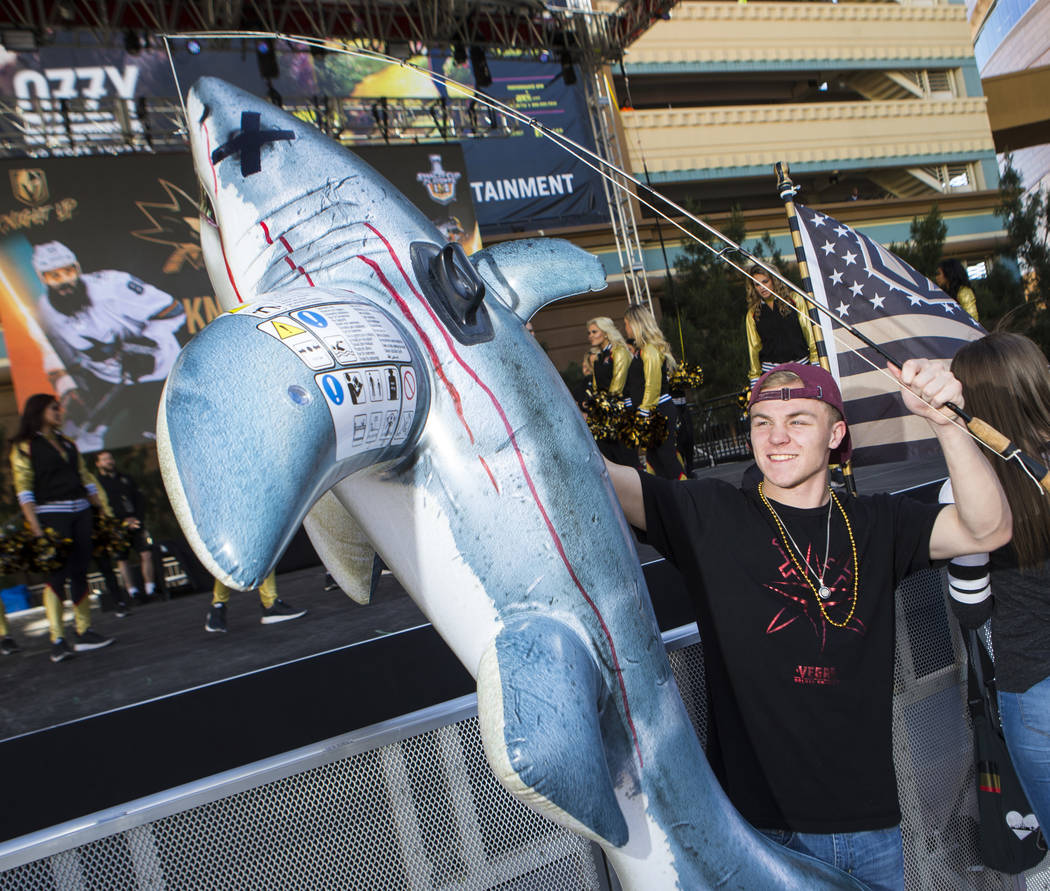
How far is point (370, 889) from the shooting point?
4.01 feet

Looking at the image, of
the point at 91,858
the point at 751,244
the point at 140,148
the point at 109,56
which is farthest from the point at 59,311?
the point at 751,244

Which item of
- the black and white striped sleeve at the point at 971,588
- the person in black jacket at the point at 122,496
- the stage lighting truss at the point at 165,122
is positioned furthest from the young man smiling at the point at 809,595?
the stage lighting truss at the point at 165,122

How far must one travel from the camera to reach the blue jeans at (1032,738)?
166 centimetres

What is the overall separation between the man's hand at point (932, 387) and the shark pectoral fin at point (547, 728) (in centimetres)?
72

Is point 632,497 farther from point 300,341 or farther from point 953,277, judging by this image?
point 953,277

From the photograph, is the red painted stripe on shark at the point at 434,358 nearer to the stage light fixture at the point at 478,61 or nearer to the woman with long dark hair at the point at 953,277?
the woman with long dark hair at the point at 953,277

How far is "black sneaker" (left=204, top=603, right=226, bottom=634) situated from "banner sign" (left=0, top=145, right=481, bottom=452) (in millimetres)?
5173

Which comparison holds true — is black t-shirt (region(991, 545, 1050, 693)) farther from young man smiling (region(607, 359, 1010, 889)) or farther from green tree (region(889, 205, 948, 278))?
green tree (region(889, 205, 948, 278))

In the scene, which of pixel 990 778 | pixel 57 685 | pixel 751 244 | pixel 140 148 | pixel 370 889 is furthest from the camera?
pixel 751 244

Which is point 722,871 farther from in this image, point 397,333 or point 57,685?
point 57,685

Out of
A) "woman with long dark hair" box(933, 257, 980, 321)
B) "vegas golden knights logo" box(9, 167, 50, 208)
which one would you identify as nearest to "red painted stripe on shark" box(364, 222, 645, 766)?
"woman with long dark hair" box(933, 257, 980, 321)

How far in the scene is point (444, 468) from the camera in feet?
3.15

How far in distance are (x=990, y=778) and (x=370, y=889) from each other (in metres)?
1.33

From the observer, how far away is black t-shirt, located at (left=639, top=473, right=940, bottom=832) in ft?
4.32
